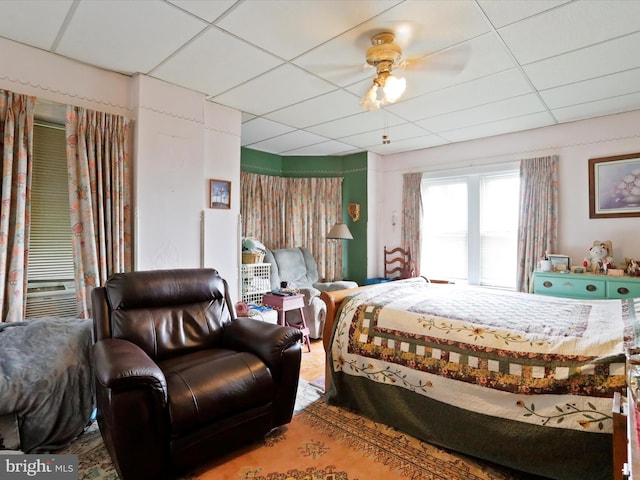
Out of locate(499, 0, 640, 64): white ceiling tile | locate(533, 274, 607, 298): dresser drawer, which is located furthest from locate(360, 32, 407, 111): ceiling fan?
locate(533, 274, 607, 298): dresser drawer

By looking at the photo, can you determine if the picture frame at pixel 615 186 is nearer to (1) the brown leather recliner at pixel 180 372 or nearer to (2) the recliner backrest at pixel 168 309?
(1) the brown leather recliner at pixel 180 372

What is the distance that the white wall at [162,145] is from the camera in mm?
2492

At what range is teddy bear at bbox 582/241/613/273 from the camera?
3404 millimetres

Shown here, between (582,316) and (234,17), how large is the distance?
2748 millimetres

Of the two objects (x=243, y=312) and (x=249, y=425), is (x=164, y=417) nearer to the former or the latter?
(x=249, y=425)

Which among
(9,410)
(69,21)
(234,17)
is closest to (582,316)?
(234,17)

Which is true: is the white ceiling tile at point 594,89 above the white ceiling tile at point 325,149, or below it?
below

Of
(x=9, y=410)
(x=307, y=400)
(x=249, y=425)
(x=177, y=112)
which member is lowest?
(x=307, y=400)

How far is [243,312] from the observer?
325cm

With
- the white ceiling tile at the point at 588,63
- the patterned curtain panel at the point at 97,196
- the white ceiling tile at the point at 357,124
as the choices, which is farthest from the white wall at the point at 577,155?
the patterned curtain panel at the point at 97,196

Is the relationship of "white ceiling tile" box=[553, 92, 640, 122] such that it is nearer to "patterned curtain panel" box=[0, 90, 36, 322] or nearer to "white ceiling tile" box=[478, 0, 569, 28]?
"white ceiling tile" box=[478, 0, 569, 28]

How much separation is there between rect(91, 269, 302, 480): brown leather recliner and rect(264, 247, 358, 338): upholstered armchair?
1600 millimetres

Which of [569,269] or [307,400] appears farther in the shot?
[569,269]

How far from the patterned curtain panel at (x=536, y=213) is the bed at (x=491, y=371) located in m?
1.49
